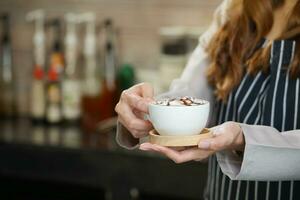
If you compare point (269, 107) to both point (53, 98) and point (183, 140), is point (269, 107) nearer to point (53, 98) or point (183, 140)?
point (183, 140)

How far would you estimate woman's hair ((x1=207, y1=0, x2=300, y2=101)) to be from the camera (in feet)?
3.98

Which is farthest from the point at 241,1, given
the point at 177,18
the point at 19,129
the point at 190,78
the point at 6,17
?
the point at 6,17

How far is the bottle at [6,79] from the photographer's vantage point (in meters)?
2.47

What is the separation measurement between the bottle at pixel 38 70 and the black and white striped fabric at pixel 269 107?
1238mm

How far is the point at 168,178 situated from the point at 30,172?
510 millimetres

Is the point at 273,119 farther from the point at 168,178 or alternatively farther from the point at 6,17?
the point at 6,17

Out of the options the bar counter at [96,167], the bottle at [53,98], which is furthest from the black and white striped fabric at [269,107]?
the bottle at [53,98]

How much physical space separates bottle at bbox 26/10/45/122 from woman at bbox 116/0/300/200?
1124 mm

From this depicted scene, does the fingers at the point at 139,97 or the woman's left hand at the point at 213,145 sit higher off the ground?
the fingers at the point at 139,97

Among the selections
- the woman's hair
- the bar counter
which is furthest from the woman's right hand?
the bar counter

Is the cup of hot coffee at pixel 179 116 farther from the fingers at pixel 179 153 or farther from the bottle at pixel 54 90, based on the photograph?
the bottle at pixel 54 90

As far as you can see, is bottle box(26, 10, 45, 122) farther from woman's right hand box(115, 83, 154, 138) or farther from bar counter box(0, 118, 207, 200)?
woman's right hand box(115, 83, 154, 138)

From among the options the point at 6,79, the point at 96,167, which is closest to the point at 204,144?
the point at 96,167

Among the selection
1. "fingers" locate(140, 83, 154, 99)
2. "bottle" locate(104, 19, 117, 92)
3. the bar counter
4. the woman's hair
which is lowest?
the bar counter
